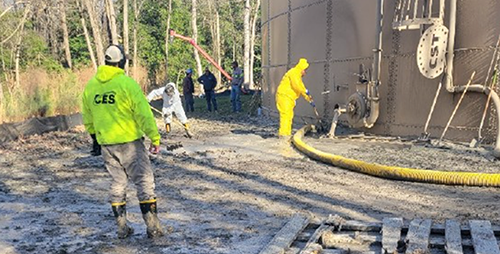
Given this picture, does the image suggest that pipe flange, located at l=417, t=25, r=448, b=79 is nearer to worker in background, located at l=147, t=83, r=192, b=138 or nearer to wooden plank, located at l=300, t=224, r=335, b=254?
wooden plank, located at l=300, t=224, r=335, b=254

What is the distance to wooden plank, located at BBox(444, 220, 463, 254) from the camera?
3.77 meters

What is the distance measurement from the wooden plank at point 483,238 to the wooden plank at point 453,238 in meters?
0.11

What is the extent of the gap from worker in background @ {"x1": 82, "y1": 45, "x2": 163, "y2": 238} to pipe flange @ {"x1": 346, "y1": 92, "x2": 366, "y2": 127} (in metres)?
6.06

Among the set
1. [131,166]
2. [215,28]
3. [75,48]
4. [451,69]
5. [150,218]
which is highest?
[215,28]

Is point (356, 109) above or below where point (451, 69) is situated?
below

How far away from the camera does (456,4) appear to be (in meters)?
8.41

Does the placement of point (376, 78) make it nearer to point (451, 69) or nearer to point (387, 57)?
point (387, 57)

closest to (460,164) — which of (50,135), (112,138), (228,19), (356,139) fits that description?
(356,139)

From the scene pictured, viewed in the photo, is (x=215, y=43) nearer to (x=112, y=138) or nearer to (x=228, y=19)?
(x=228, y=19)

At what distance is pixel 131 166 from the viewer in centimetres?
440

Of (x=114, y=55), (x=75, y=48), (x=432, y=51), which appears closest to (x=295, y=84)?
(x=432, y=51)

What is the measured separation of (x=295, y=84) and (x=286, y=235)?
6.49 m

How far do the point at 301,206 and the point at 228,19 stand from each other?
145 feet

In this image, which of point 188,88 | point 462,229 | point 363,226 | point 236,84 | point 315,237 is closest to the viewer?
point 315,237
